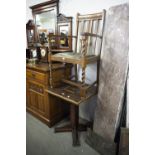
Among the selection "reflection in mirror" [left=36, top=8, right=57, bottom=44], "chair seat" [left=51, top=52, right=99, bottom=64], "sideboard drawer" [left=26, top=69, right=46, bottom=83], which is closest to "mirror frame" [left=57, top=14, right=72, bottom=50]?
"reflection in mirror" [left=36, top=8, right=57, bottom=44]

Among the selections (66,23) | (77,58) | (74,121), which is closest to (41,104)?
(74,121)

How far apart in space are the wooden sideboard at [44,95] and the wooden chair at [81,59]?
13cm

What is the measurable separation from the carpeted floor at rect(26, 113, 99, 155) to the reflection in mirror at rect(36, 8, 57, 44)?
1.48m

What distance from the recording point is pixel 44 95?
1994mm

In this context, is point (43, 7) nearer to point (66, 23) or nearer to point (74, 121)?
point (66, 23)

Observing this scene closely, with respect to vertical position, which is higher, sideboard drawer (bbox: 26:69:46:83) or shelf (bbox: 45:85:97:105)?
sideboard drawer (bbox: 26:69:46:83)

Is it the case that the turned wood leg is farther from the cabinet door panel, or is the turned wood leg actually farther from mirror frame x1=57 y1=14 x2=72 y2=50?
mirror frame x1=57 y1=14 x2=72 y2=50

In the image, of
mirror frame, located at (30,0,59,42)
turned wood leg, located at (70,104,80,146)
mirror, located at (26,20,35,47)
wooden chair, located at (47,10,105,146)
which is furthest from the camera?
mirror, located at (26,20,35,47)

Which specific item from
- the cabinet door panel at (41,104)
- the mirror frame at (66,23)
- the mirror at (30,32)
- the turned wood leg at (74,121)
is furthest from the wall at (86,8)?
the cabinet door panel at (41,104)

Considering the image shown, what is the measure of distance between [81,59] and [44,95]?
2.74ft

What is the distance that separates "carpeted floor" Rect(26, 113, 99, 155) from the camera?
165cm
